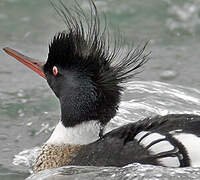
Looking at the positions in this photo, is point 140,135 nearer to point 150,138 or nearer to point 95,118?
point 150,138

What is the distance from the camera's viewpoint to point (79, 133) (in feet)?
15.2

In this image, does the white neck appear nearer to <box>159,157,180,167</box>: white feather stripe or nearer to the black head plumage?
the black head plumage

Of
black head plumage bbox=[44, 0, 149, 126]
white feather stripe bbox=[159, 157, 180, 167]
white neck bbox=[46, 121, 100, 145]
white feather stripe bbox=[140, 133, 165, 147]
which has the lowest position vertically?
white feather stripe bbox=[159, 157, 180, 167]

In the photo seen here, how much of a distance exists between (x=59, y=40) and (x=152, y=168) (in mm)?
1114

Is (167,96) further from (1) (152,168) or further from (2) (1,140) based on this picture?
(1) (152,168)

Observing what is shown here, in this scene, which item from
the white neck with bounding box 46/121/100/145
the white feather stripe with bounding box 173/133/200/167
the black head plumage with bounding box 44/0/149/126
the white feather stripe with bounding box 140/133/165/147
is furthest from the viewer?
the white neck with bounding box 46/121/100/145

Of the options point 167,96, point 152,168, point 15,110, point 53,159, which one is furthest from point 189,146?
point 15,110

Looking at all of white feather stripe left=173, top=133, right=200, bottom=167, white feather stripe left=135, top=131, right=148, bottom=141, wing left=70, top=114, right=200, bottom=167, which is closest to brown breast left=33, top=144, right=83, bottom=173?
wing left=70, top=114, right=200, bottom=167

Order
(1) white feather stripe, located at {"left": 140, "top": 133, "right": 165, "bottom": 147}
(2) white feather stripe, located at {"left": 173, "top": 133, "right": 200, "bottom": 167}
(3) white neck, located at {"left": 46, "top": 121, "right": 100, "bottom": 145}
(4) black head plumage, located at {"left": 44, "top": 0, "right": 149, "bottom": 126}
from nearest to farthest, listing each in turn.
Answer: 1. (2) white feather stripe, located at {"left": 173, "top": 133, "right": 200, "bottom": 167}
2. (1) white feather stripe, located at {"left": 140, "top": 133, "right": 165, "bottom": 147}
3. (4) black head plumage, located at {"left": 44, "top": 0, "right": 149, "bottom": 126}
4. (3) white neck, located at {"left": 46, "top": 121, "right": 100, "bottom": 145}

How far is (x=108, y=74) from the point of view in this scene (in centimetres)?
449

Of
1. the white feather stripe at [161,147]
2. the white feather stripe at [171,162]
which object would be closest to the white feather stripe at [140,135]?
the white feather stripe at [161,147]

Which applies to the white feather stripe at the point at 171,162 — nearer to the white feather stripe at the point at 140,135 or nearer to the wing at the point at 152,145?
the wing at the point at 152,145

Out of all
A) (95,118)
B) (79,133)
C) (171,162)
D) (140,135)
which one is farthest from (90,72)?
(171,162)

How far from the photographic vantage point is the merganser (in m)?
4.16
